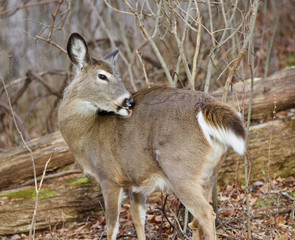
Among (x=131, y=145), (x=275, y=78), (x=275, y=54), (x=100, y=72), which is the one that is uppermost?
(x=100, y=72)

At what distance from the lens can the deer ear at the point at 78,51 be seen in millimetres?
5164

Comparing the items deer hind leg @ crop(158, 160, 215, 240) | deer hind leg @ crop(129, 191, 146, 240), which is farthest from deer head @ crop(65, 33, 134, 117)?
deer hind leg @ crop(129, 191, 146, 240)

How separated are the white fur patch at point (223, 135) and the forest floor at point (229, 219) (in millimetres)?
918

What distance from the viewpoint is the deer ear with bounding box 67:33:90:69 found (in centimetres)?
516

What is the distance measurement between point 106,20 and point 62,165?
5.89 m

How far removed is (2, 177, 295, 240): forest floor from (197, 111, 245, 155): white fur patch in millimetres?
918

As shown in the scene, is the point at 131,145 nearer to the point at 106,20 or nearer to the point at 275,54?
the point at 106,20

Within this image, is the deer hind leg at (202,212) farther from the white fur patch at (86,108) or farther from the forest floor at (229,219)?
the white fur patch at (86,108)

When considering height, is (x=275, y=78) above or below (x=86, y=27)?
below

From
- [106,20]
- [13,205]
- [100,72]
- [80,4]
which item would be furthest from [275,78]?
[80,4]

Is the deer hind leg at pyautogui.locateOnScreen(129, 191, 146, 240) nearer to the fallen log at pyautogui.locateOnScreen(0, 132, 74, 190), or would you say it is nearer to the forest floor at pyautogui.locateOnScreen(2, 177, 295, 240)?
the forest floor at pyautogui.locateOnScreen(2, 177, 295, 240)

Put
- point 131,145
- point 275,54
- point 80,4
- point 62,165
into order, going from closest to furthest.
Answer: point 131,145 < point 62,165 < point 80,4 < point 275,54

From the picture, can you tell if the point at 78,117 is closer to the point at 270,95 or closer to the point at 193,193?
the point at 193,193

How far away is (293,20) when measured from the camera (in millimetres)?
15258
